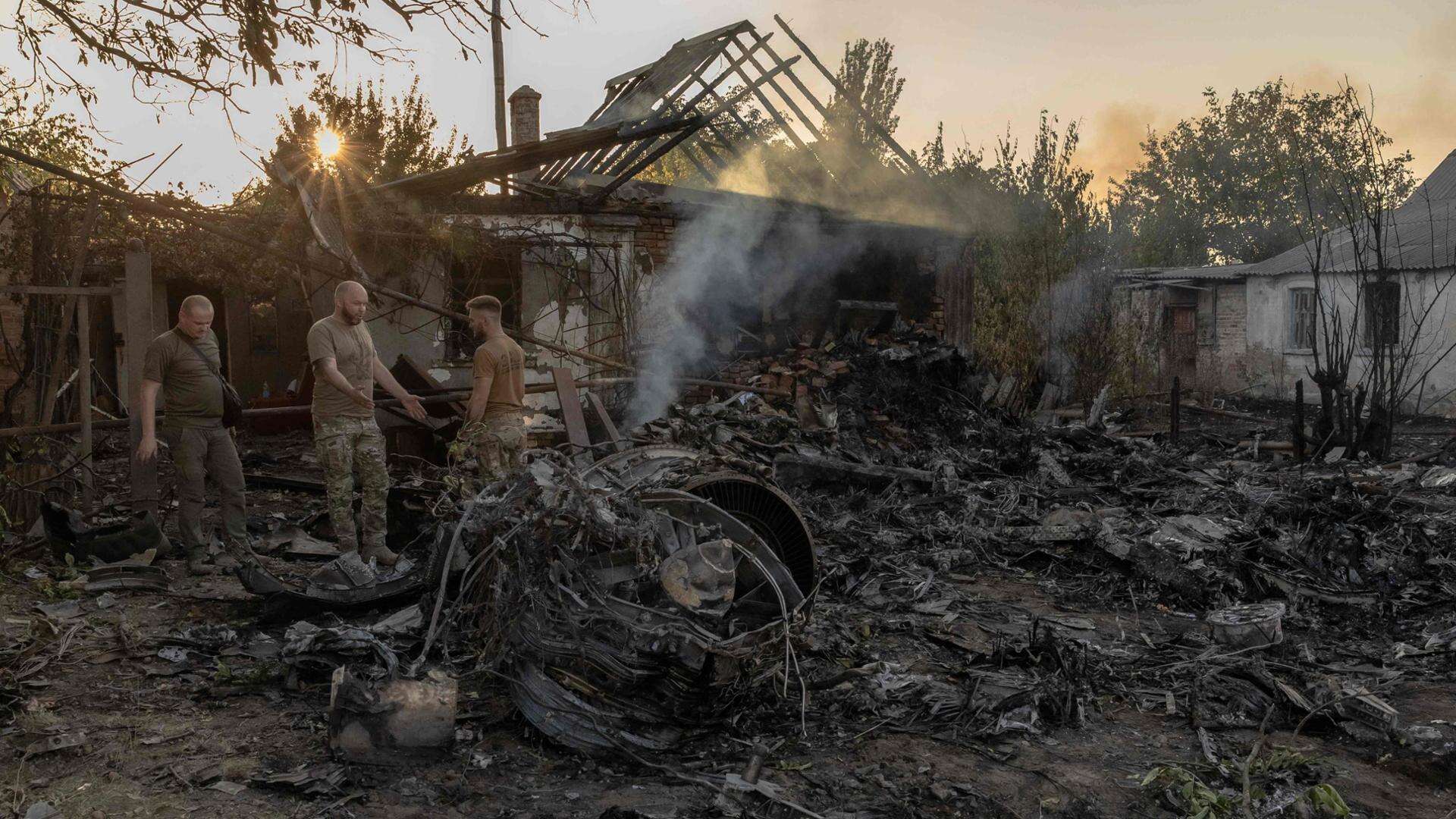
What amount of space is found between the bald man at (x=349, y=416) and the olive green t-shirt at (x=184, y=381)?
2.29 feet

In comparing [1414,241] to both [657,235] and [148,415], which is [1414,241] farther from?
[148,415]

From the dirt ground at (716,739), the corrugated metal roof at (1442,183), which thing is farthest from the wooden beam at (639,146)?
the corrugated metal roof at (1442,183)

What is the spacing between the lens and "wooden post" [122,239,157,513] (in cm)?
643

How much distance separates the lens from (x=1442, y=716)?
4.39 m

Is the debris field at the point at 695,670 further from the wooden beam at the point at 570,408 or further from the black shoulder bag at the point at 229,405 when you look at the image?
the wooden beam at the point at 570,408

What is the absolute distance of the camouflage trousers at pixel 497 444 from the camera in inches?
239

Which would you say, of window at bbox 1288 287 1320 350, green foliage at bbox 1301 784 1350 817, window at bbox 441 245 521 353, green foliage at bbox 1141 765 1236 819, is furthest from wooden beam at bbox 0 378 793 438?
window at bbox 1288 287 1320 350

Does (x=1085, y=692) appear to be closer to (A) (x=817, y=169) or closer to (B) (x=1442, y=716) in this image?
(B) (x=1442, y=716)

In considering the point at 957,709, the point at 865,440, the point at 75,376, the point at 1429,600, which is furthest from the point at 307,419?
the point at 1429,600

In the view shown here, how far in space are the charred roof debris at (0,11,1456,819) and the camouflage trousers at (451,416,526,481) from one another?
530 mm

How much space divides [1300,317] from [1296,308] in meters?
0.28

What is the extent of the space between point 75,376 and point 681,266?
7276 mm

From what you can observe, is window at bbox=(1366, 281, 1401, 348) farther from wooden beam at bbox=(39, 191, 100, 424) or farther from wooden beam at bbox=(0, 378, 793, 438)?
wooden beam at bbox=(39, 191, 100, 424)

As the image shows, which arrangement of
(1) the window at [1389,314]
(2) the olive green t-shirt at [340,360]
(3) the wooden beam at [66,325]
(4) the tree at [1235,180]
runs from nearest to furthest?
(2) the olive green t-shirt at [340,360]
(3) the wooden beam at [66,325]
(1) the window at [1389,314]
(4) the tree at [1235,180]
